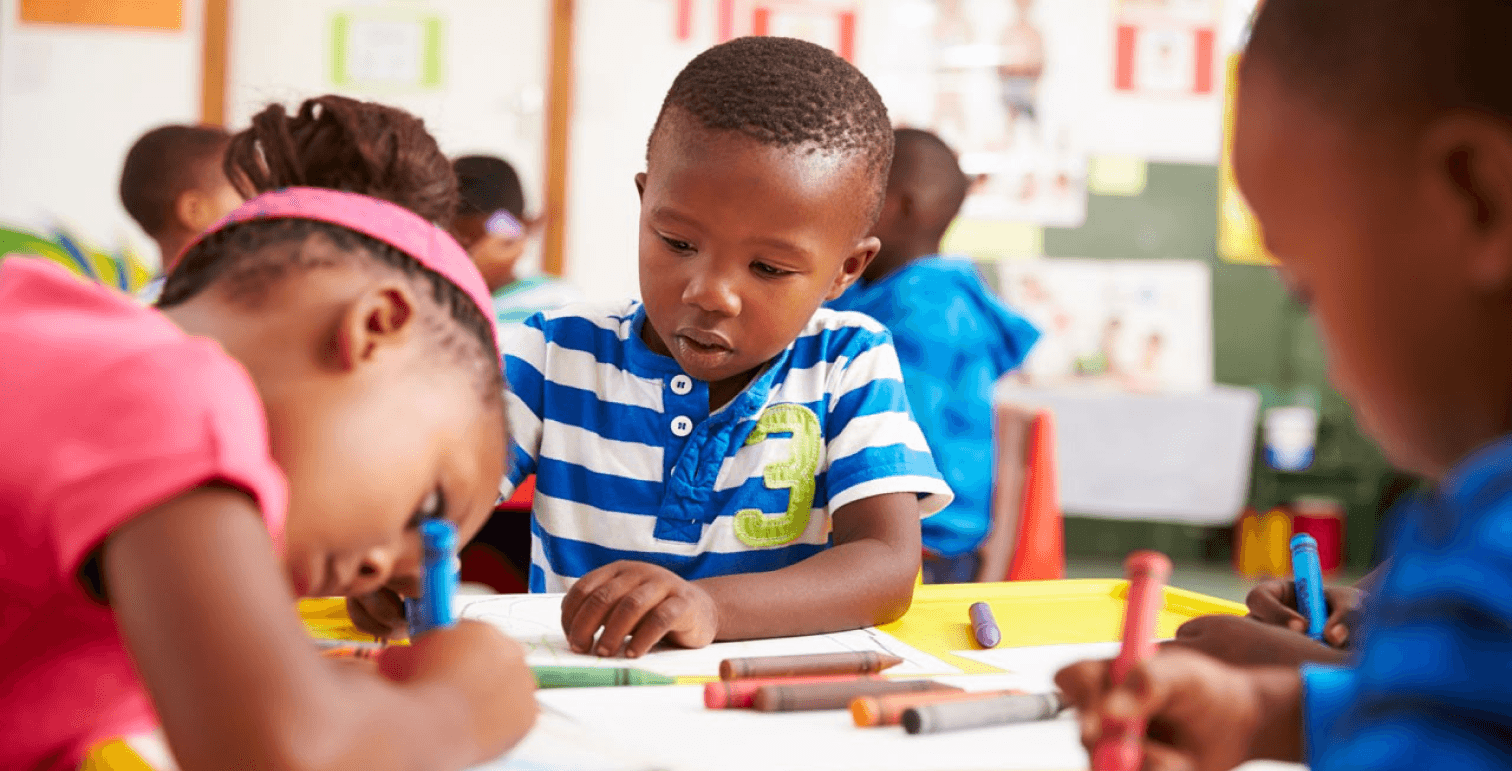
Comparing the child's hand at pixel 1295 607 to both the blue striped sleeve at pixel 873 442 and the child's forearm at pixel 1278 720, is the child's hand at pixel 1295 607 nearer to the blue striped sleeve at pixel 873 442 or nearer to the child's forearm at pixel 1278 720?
the blue striped sleeve at pixel 873 442

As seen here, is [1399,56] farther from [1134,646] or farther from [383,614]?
[383,614]

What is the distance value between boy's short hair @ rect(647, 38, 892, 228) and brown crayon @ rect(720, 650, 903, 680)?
452 mm

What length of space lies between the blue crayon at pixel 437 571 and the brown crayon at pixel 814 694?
0.16 metres

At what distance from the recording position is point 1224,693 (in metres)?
0.48

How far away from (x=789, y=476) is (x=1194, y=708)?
0.64m

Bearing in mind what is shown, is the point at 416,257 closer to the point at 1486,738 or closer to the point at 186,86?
the point at 1486,738

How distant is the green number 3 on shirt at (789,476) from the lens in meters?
1.09

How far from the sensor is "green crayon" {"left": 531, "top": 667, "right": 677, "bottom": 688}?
0.71 metres

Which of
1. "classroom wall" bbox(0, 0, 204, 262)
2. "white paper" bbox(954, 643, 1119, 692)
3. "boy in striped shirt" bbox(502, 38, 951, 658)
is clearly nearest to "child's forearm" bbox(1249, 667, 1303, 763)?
"white paper" bbox(954, 643, 1119, 692)

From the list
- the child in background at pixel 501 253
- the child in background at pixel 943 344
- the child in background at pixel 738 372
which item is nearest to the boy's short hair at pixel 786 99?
the child in background at pixel 738 372

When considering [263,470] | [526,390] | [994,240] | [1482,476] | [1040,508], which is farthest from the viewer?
[994,240]

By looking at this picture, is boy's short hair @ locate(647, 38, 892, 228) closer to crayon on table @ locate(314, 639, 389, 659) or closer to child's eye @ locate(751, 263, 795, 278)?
child's eye @ locate(751, 263, 795, 278)

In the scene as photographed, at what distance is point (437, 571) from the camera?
0.58 m

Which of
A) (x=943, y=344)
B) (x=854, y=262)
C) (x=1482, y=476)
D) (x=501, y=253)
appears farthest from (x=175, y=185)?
(x=1482, y=476)
